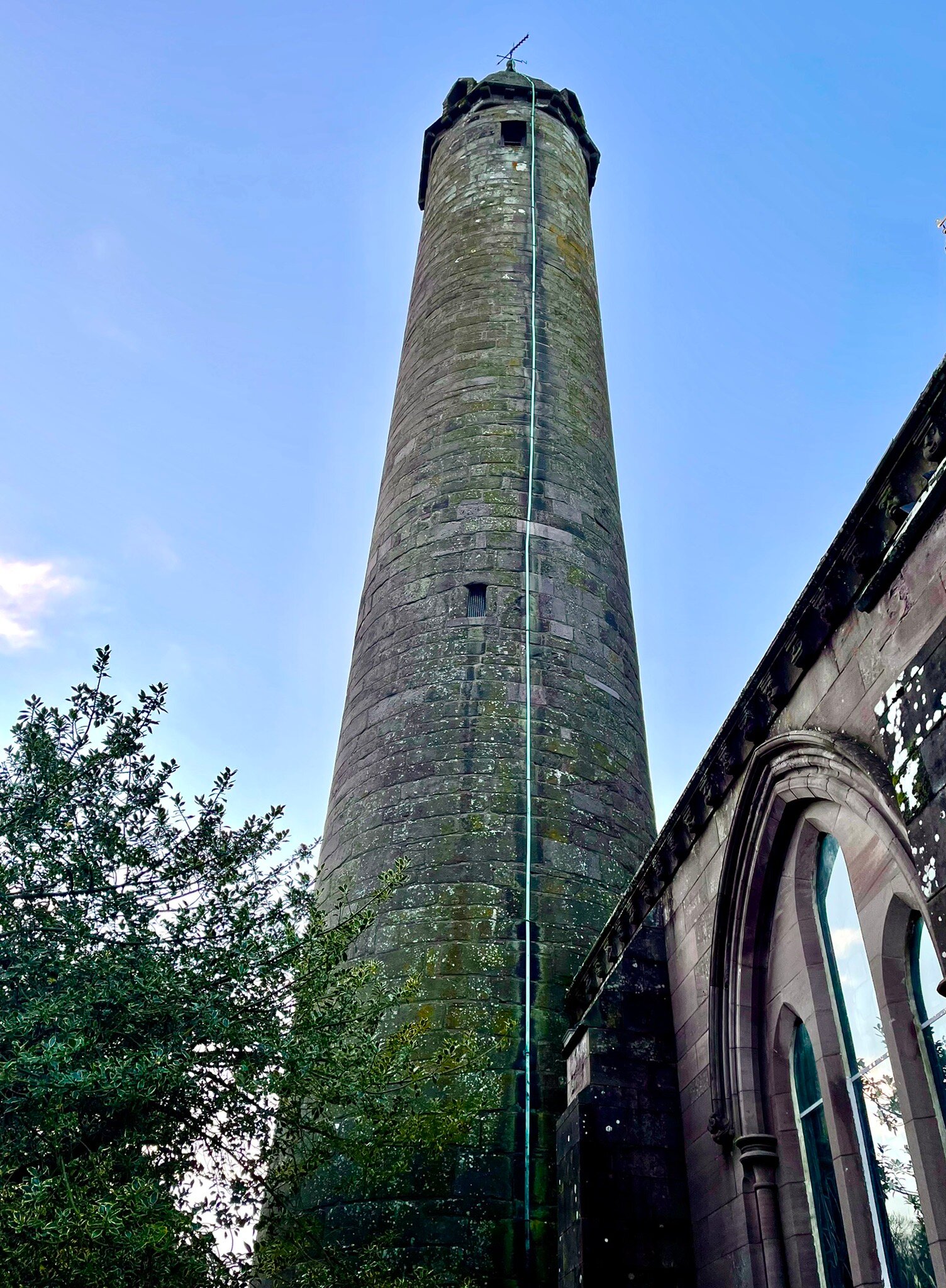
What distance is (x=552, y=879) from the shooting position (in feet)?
32.9

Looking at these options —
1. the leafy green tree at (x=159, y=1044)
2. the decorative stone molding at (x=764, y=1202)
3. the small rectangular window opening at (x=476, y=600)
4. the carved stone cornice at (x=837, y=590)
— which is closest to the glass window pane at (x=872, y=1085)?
the decorative stone molding at (x=764, y=1202)

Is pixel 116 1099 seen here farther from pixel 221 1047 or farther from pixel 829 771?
pixel 829 771

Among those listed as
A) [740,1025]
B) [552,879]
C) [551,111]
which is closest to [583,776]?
[552,879]

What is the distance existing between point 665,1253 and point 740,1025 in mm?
1503

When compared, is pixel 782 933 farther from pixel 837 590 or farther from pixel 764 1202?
pixel 837 590

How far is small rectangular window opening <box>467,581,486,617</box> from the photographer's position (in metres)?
12.0

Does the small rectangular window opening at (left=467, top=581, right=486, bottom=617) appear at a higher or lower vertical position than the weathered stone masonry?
higher

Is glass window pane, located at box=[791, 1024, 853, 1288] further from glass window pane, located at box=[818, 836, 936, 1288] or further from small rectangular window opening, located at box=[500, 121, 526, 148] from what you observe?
small rectangular window opening, located at box=[500, 121, 526, 148]

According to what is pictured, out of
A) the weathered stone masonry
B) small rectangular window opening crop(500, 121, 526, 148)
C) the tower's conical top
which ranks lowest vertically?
the weathered stone masonry

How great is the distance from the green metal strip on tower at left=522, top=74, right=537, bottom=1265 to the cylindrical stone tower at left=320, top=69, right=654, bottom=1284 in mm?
37

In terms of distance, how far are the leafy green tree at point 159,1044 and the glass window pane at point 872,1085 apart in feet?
9.36

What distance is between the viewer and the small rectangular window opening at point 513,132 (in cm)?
1842

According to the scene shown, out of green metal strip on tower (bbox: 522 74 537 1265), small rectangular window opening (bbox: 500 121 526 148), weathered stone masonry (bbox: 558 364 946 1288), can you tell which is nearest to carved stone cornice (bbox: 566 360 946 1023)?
weathered stone masonry (bbox: 558 364 946 1288)

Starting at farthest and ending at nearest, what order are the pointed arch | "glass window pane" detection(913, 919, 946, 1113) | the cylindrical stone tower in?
the cylindrical stone tower < the pointed arch < "glass window pane" detection(913, 919, 946, 1113)
